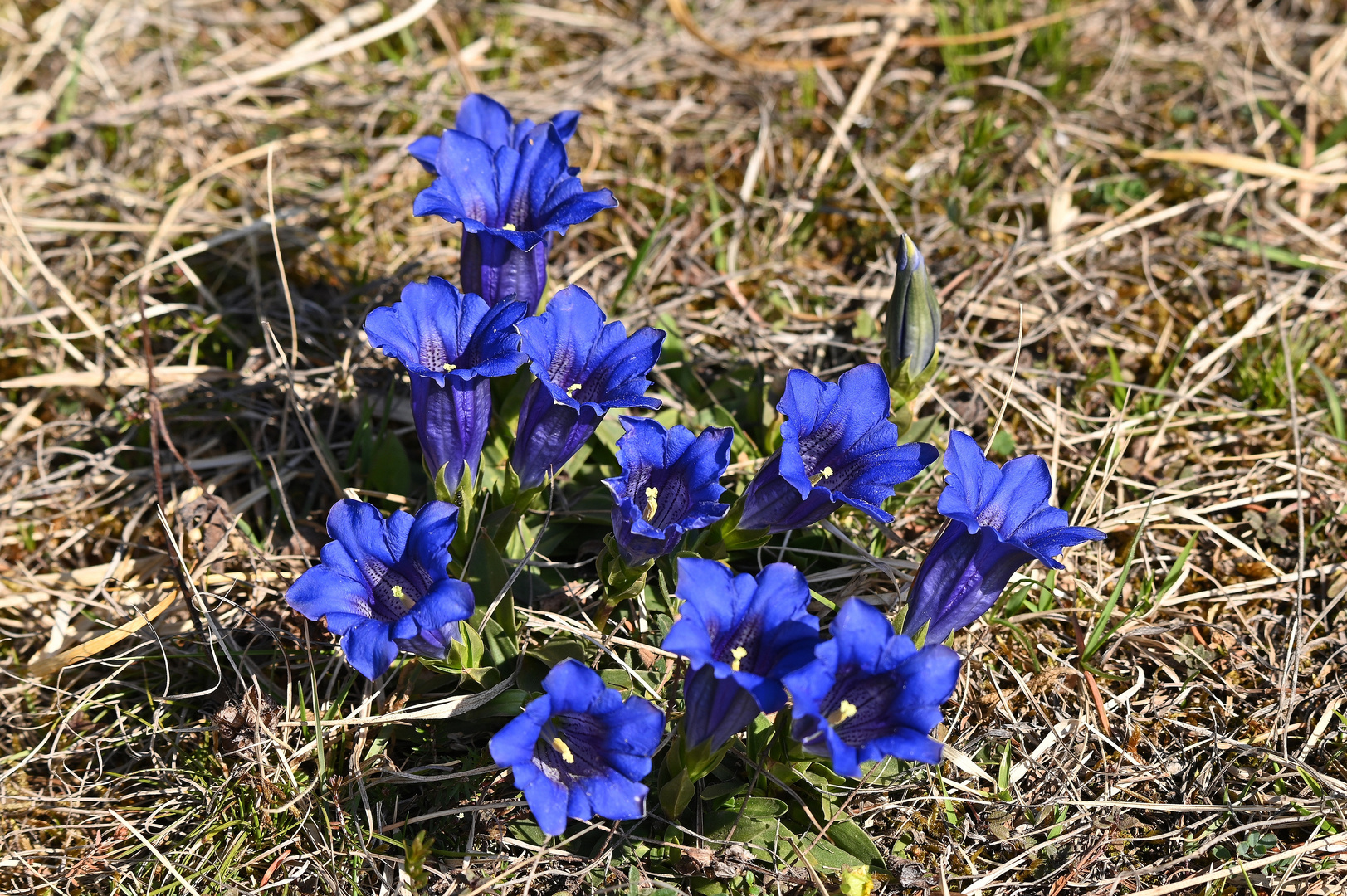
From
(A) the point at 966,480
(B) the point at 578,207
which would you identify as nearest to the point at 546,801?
(A) the point at 966,480

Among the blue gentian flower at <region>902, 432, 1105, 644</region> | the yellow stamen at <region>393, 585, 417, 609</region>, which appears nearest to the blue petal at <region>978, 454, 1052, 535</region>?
the blue gentian flower at <region>902, 432, 1105, 644</region>

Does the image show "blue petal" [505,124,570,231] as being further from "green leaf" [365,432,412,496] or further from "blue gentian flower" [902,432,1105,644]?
"blue gentian flower" [902,432,1105,644]

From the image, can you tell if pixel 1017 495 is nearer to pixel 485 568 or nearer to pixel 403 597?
pixel 485 568

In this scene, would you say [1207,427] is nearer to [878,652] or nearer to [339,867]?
[878,652]

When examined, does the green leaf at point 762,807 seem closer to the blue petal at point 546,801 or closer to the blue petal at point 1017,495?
the blue petal at point 546,801

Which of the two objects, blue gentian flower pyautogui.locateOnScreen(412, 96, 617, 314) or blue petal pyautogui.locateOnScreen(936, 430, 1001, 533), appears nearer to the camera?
blue petal pyautogui.locateOnScreen(936, 430, 1001, 533)

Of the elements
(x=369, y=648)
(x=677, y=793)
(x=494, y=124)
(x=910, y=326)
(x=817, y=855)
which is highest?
(x=494, y=124)

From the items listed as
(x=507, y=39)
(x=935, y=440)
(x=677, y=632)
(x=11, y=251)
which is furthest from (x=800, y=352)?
(x=11, y=251)
